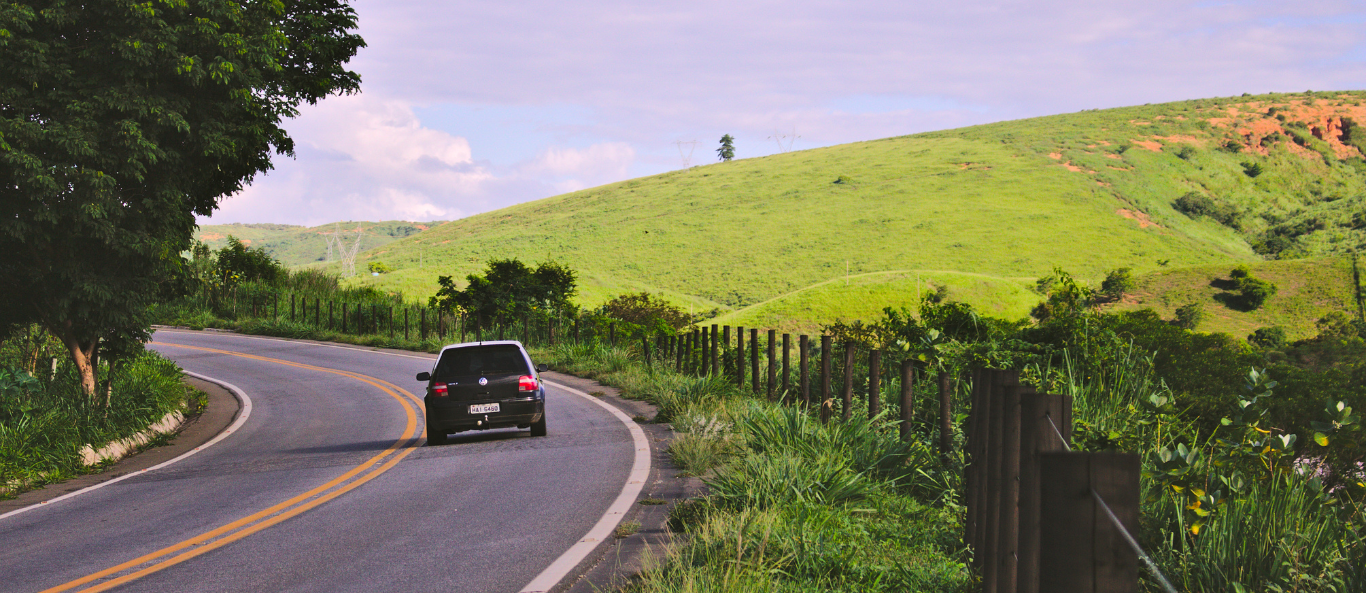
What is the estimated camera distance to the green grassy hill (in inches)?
3051

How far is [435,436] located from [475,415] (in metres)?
0.67

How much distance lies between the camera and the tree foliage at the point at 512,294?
111ft

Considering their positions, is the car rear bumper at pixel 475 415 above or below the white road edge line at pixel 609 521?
above

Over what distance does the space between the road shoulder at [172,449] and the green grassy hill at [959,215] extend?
123 ft

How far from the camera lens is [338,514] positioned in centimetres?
877

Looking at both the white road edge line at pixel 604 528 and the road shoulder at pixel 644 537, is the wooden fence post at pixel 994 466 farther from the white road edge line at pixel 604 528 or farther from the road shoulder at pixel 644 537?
the white road edge line at pixel 604 528

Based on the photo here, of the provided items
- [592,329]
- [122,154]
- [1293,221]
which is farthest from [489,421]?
[1293,221]

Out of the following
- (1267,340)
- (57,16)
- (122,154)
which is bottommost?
(1267,340)

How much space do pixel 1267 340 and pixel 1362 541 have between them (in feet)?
134

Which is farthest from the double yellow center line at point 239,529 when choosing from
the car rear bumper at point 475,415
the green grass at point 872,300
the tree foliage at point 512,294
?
the green grass at point 872,300

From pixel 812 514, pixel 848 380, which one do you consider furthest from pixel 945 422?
pixel 848 380

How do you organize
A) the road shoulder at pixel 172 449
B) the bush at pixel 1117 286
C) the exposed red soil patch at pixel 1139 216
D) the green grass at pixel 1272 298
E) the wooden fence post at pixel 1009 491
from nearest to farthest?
1. the wooden fence post at pixel 1009 491
2. the road shoulder at pixel 172 449
3. the green grass at pixel 1272 298
4. the bush at pixel 1117 286
5. the exposed red soil patch at pixel 1139 216

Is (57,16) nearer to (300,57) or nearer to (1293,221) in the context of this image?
(300,57)

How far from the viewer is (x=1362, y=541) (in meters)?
4.75
